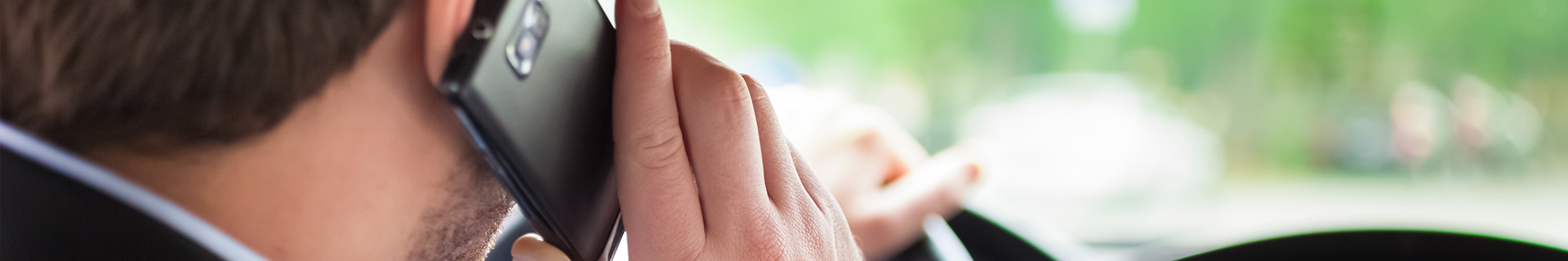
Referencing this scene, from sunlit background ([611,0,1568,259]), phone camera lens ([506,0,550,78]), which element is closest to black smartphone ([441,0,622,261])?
phone camera lens ([506,0,550,78])

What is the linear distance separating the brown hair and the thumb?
0.17m

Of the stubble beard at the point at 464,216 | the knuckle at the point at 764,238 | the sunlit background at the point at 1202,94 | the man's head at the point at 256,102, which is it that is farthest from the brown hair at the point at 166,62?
the sunlit background at the point at 1202,94

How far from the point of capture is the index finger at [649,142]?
487 mm

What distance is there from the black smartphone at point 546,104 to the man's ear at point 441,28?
0.02 meters

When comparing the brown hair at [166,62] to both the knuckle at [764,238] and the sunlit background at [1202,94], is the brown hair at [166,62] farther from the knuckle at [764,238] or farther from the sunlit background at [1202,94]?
the sunlit background at [1202,94]

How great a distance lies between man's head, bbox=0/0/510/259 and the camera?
399 millimetres

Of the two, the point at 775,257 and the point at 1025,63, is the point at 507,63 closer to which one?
the point at 775,257

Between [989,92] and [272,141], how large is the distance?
5.81 feet

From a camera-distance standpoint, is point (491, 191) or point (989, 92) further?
point (989, 92)

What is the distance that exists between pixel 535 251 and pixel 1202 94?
1.88 metres

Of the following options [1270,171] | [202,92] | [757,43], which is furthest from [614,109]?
[1270,171]

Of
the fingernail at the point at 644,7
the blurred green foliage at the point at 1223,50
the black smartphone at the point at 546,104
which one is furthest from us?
the blurred green foliage at the point at 1223,50

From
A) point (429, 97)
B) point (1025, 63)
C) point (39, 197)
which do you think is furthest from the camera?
point (1025, 63)

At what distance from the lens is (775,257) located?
0.57 meters
